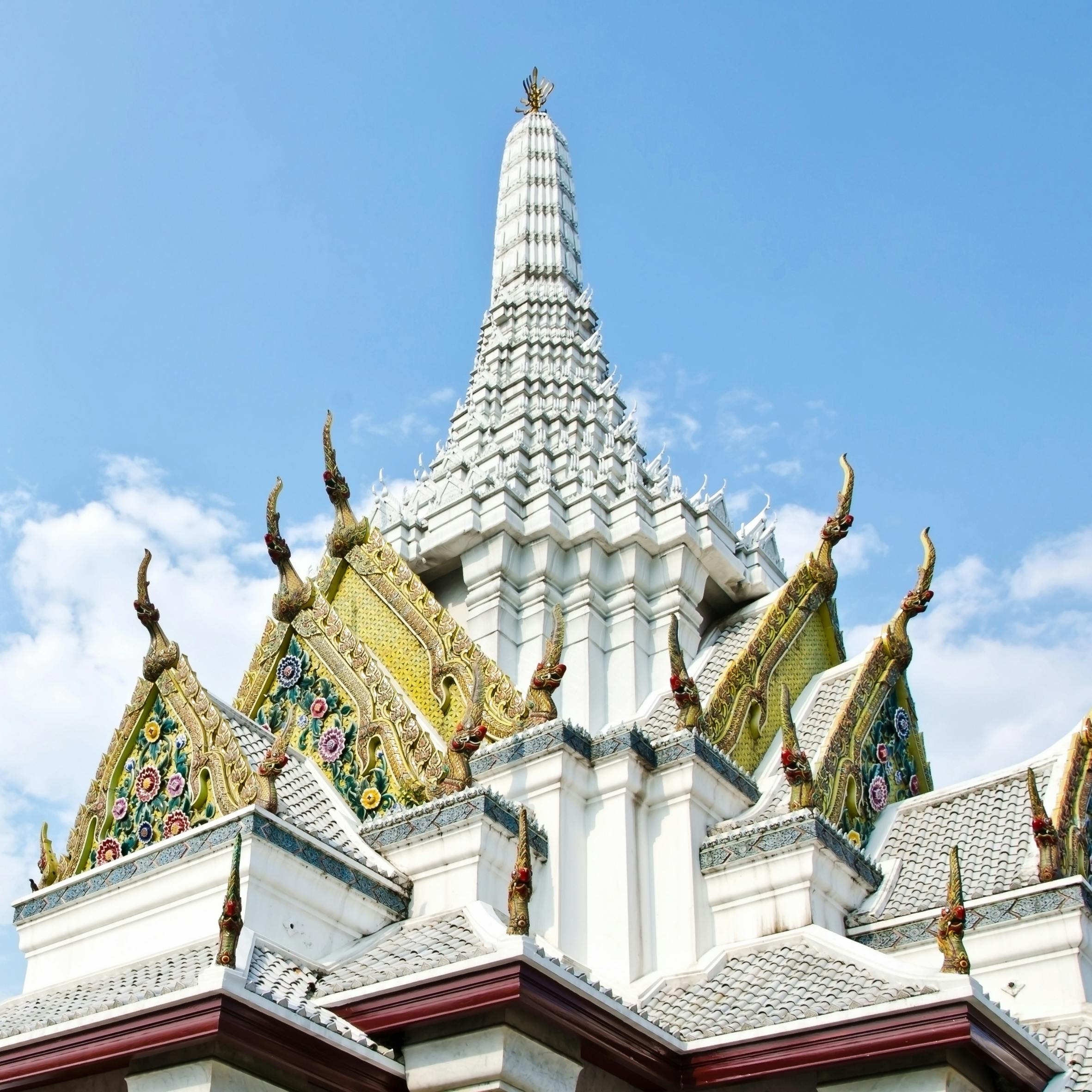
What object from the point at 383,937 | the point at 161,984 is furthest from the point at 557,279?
the point at 161,984

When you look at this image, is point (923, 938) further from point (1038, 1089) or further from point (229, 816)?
point (229, 816)

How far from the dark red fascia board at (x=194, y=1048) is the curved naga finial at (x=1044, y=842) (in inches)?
209

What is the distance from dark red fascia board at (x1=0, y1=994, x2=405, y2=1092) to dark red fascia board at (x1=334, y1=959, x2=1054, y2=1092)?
0.37m

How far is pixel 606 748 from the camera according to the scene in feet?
39.0

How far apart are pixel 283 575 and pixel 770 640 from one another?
4622 mm

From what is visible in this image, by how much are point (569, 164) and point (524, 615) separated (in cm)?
1076

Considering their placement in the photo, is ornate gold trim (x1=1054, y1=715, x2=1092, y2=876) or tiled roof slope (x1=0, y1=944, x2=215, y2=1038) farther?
ornate gold trim (x1=1054, y1=715, x2=1092, y2=876)

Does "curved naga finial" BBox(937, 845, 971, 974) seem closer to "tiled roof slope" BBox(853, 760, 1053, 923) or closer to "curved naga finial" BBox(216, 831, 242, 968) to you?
"tiled roof slope" BBox(853, 760, 1053, 923)

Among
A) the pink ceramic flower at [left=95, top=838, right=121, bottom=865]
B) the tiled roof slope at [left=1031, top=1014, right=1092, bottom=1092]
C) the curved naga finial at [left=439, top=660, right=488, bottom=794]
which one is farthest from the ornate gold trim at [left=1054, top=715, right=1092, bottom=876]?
the pink ceramic flower at [left=95, top=838, right=121, bottom=865]

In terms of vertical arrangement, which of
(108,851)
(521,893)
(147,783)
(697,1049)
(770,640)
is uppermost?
(770,640)

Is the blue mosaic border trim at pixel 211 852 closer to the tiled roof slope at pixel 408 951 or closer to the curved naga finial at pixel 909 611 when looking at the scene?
the tiled roof slope at pixel 408 951

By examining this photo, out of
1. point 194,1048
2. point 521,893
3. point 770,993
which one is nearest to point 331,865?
point 521,893

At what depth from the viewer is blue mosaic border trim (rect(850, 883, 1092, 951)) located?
1074 centimetres

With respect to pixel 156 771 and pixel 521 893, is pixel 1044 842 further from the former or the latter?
pixel 156 771
